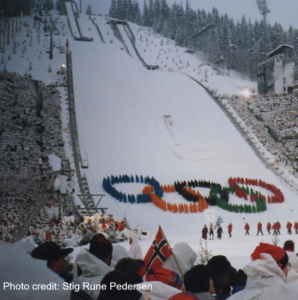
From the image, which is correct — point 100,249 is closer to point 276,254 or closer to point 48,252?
point 48,252

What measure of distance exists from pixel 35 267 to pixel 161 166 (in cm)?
1894

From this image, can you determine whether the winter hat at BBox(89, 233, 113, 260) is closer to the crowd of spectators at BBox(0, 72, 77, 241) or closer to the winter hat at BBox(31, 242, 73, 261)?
the winter hat at BBox(31, 242, 73, 261)

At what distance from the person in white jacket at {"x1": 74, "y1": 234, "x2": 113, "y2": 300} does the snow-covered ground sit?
19.1ft

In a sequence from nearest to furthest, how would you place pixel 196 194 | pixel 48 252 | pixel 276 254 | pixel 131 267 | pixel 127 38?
pixel 276 254
pixel 131 267
pixel 48 252
pixel 196 194
pixel 127 38

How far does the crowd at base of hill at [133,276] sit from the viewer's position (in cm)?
197

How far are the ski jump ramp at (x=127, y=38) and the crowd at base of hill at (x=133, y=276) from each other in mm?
36054

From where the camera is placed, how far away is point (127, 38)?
4666 centimetres

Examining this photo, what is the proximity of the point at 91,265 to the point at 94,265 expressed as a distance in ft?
0.08

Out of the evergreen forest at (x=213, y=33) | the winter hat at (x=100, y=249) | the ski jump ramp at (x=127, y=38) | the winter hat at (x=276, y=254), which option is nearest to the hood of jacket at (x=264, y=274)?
the winter hat at (x=276, y=254)

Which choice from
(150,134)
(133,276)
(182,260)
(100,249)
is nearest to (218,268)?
(182,260)

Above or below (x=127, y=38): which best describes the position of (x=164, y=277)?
below

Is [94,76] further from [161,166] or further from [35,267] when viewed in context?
[35,267]

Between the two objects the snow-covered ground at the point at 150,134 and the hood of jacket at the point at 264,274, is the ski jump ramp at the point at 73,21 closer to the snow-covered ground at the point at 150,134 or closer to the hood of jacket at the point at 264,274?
the snow-covered ground at the point at 150,134

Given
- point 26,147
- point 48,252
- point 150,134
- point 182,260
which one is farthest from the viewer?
point 150,134
